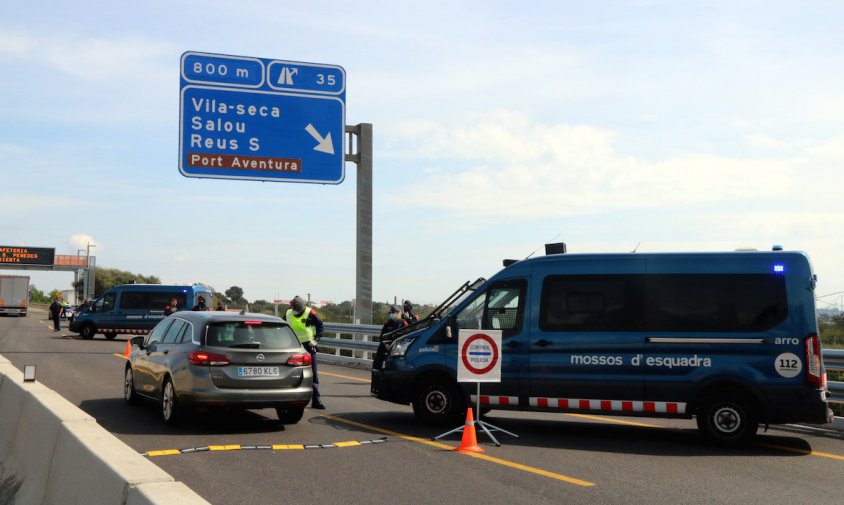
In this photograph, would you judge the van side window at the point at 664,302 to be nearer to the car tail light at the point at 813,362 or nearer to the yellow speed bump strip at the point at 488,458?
the car tail light at the point at 813,362

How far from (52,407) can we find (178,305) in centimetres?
3212

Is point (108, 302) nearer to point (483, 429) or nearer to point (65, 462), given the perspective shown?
point (483, 429)

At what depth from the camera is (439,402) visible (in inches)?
469

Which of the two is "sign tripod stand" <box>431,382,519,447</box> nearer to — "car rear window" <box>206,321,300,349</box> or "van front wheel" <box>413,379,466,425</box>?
"van front wheel" <box>413,379,466,425</box>

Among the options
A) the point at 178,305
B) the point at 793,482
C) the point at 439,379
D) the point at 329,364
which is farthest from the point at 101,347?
the point at 793,482

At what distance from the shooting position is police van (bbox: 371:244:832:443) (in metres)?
10.5

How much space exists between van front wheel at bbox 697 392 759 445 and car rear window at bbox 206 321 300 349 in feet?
17.9

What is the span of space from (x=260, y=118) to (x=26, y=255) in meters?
A: 82.1

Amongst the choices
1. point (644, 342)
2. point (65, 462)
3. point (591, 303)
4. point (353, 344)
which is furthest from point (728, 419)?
point (353, 344)

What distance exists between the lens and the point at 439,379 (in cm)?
1192

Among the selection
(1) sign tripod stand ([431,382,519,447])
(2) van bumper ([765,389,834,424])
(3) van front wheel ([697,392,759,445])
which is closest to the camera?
(2) van bumper ([765,389,834,424])

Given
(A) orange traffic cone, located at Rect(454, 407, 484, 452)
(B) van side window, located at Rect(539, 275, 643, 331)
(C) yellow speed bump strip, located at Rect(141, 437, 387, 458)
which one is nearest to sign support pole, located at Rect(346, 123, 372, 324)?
(B) van side window, located at Rect(539, 275, 643, 331)

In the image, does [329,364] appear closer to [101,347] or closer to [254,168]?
[254,168]

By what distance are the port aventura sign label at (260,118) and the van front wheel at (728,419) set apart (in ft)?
44.6
